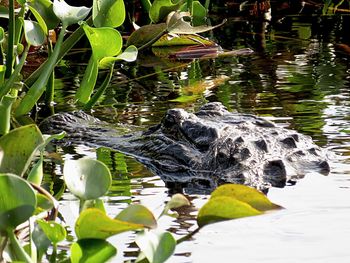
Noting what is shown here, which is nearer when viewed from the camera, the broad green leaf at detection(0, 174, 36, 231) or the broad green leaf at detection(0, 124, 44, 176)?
the broad green leaf at detection(0, 174, 36, 231)

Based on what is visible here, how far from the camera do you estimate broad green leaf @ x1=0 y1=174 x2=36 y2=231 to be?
7.46 ft

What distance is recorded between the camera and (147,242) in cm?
231

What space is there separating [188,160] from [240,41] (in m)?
3.43

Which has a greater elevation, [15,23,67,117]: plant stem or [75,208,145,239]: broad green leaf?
[75,208,145,239]: broad green leaf

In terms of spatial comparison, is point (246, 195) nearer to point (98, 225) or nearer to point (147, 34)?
point (98, 225)

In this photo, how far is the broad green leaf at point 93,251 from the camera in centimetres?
236

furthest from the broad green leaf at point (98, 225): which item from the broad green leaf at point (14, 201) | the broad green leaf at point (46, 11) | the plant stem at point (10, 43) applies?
the broad green leaf at point (46, 11)

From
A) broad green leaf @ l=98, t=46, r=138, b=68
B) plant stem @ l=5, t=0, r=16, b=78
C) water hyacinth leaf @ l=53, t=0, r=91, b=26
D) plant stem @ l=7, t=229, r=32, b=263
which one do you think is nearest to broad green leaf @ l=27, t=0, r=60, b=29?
plant stem @ l=5, t=0, r=16, b=78

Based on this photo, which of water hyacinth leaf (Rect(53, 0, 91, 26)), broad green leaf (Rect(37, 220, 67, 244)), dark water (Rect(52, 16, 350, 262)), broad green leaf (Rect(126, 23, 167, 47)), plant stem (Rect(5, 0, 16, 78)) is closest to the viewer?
broad green leaf (Rect(37, 220, 67, 244))

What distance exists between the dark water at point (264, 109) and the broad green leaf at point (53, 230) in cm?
16

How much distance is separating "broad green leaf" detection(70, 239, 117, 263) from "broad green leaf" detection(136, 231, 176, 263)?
8 centimetres

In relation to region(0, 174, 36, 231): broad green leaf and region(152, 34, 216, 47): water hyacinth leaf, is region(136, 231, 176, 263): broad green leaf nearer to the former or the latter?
region(0, 174, 36, 231): broad green leaf

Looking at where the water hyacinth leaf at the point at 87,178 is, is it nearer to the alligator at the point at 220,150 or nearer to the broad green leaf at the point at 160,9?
the alligator at the point at 220,150

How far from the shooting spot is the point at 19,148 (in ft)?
8.61
